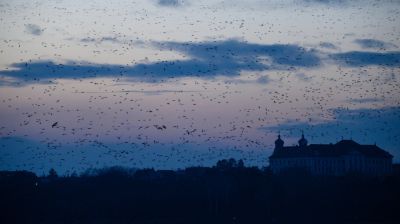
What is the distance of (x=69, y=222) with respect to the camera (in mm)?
66625

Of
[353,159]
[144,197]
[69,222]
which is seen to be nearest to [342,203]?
[144,197]

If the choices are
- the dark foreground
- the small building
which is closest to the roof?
the small building

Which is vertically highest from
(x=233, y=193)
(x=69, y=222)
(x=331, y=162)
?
(x=331, y=162)

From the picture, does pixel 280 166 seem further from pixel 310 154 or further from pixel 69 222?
pixel 69 222

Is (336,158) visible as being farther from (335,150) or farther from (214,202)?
(214,202)

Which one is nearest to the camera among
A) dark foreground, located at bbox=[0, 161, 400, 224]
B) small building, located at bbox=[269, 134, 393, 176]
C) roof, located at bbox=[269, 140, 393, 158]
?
dark foreground, located at bbox=[0, 161, 400, 224]

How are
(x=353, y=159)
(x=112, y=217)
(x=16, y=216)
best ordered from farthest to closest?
1. (x=353, y=159)
2. (x=112, y=217)
3. (x=16, y=216)

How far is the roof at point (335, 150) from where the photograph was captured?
145 m

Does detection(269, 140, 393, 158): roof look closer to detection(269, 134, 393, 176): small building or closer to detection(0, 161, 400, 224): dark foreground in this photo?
detection(269, 134, 393, 176): small building

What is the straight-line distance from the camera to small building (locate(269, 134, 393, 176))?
5625 inches

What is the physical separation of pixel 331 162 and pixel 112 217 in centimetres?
8463

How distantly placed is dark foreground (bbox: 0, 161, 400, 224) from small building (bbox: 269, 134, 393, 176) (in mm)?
58630

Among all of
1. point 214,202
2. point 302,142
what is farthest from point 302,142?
point 214,202

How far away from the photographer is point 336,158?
473 feet
